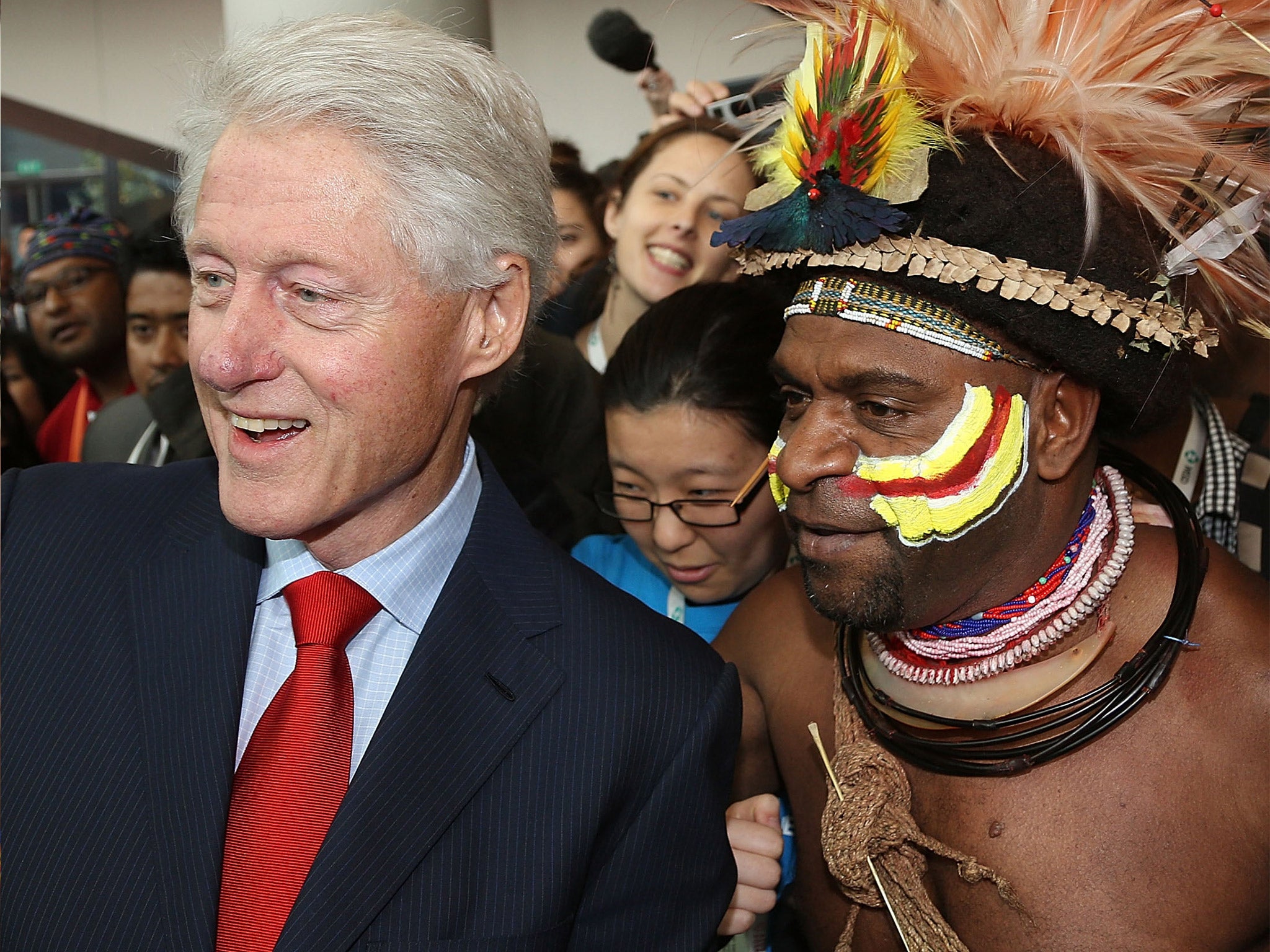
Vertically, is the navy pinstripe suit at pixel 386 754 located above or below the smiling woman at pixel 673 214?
below

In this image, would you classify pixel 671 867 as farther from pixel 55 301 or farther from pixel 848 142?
pixel 55 301

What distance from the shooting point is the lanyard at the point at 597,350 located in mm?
3723

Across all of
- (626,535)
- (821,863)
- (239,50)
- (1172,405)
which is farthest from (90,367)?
(1172,405)

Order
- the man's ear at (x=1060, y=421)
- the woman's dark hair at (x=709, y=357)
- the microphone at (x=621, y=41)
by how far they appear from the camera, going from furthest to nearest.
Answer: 1. the microphone at (x=621, y=41)
2. the woman's dark hair at (x=709, y=357)
3. the man's ear at (x=1060, y=421)

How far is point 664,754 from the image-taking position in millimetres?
1734

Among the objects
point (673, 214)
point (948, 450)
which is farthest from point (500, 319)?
point (673, 214)

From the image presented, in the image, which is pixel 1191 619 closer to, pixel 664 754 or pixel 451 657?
pixel 664 754

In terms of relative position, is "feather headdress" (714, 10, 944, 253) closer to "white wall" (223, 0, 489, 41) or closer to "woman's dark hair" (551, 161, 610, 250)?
"white wall" (223, 0, 489, 41)

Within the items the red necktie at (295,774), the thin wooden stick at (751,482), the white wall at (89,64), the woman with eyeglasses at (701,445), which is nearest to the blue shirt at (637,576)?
the woman with eyeglasses at (701,445)

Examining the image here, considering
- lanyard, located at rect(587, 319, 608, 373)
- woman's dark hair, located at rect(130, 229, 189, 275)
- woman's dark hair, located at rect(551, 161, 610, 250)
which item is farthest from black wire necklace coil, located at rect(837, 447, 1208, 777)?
woman's dark hair, located at rect(130, 229, 189, 275)

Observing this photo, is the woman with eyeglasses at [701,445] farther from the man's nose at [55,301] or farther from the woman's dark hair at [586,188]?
the man's nose at [55,301]

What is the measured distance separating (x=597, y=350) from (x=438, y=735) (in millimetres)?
2283

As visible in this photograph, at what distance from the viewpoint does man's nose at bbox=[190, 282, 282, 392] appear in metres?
1.55

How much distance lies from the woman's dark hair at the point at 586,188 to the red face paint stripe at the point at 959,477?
2.53 meters
